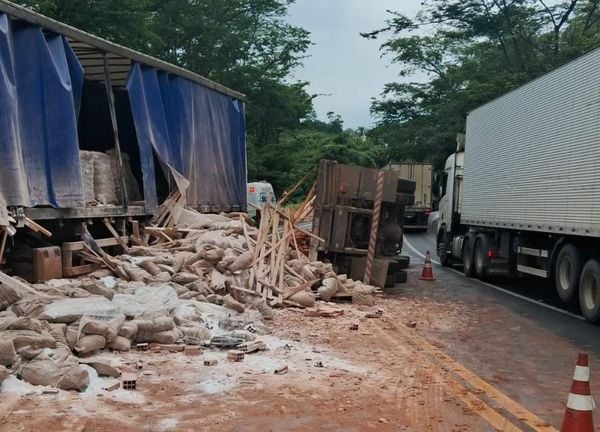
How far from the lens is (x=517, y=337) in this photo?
9508 mm

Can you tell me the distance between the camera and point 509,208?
14.9 meters

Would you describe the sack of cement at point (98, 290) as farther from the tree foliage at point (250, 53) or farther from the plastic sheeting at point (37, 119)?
the tree foliage at point (250, 53)

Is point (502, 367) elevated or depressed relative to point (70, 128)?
depressed

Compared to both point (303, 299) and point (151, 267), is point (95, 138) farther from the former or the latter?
point (303, 299)

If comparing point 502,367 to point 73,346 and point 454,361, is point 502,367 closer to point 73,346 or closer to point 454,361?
point 454,361

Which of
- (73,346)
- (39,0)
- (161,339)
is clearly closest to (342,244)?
(161,339)

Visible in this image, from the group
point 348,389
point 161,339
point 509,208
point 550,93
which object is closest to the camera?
point 348,389

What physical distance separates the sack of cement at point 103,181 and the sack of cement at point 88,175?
0.17 m

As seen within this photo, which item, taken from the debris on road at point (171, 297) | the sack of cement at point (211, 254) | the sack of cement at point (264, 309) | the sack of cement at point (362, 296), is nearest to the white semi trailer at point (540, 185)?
the sack of cement at point (362, 296)

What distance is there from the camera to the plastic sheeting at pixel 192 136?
1340cm

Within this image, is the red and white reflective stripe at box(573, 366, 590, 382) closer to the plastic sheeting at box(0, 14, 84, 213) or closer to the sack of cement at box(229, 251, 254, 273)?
the sack of cement at box(229, 251, 254, 273)

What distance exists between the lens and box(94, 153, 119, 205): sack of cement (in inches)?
474

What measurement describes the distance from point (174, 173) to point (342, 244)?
3.82 meters

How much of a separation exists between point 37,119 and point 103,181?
236 cm
